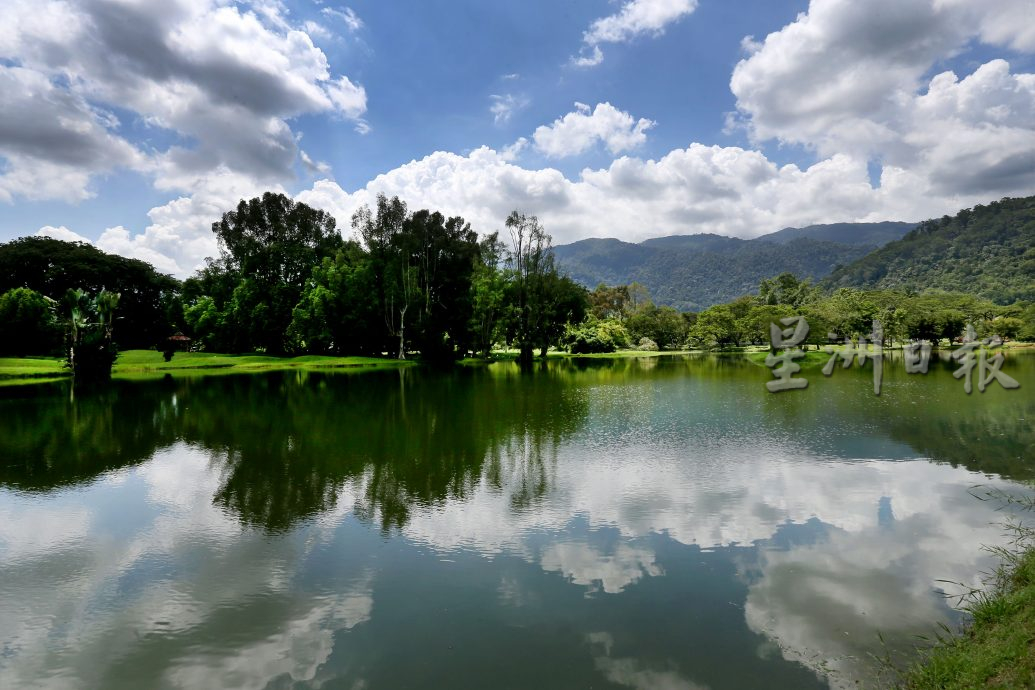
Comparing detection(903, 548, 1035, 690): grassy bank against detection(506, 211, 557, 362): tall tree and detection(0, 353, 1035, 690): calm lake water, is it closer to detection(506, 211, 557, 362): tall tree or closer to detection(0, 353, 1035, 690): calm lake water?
detection(0, 353, 1035, 690): calm lake water

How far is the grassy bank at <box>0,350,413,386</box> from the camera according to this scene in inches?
1470

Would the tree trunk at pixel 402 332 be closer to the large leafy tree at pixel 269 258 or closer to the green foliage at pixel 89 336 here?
the large leafy tree at pixel 269 258

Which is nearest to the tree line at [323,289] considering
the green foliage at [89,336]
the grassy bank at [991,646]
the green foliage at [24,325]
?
the green foliage at [24,325]

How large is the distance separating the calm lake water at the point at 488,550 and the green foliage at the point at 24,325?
41073 mm

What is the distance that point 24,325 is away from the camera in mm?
49781

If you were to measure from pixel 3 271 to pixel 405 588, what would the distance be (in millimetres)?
75884

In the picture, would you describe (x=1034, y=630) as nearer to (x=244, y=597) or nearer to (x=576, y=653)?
(x=576, y=653)

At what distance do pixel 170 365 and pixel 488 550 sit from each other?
1883 inches

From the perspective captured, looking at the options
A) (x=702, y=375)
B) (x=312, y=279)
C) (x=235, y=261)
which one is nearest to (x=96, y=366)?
(x=312, y=279)

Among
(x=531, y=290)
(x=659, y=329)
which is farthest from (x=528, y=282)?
(x=659, y=329)

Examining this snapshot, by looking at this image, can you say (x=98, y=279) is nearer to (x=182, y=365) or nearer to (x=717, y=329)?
(x=182, y=365)

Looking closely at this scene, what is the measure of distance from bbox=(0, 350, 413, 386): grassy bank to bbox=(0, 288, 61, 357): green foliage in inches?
109

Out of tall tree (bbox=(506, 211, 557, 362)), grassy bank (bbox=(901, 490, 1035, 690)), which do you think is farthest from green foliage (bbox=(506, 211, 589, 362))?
grassy bank (bbox=(901, 490, 1035, 690))

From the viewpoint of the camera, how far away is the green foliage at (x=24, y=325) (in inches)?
1928
